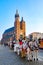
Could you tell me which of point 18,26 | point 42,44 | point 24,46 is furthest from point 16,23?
point 24,46

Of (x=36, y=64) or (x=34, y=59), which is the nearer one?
(x=36, y=64)

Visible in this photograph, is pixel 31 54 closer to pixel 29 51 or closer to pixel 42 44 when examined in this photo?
pixel 29 51

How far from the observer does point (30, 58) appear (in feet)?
107

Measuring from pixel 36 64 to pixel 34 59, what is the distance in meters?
5.41

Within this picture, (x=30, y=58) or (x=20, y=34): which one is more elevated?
(x=20, y=34)

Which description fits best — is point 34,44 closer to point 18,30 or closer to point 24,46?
point 24,46

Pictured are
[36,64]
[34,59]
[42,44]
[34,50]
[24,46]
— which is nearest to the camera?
[36,64]

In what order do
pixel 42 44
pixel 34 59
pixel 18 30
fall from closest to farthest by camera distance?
pixel 34 59 < pixel 42 44 < pixel 18 30

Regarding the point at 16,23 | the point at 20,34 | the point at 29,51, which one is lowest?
the point at 29,51

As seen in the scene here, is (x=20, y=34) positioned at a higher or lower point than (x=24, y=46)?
higher

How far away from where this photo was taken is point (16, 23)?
198 metres

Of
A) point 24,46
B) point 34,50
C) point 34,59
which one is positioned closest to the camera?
point 34,50

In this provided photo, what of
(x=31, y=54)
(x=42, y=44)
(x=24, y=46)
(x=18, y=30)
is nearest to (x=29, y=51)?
(x=31, y=54)

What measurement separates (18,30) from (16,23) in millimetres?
8436
